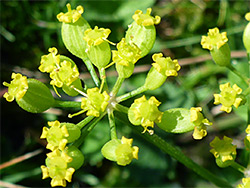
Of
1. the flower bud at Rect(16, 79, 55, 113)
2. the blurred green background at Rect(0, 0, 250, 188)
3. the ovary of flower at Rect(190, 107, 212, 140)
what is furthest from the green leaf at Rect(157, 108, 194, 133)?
the blurred green background at Rect(0, 0, 250, 188)

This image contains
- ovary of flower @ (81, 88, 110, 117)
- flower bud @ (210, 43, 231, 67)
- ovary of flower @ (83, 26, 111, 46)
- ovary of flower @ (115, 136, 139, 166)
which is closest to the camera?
ovary of flower @ (115, 136, 139, 166)

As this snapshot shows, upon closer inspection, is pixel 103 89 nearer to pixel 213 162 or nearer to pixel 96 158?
pixel 96 158

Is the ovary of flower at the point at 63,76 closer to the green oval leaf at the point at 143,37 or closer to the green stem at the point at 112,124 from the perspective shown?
the green stem at the point at 112,124

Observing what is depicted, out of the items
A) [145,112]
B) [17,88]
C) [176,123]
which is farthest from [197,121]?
[17,88]

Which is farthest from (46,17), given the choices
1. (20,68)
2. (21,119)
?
(21,119)

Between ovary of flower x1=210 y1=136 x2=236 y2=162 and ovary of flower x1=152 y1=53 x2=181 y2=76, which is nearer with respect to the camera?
ovary of flower x1=152 y1=53 x2=181 y2=76

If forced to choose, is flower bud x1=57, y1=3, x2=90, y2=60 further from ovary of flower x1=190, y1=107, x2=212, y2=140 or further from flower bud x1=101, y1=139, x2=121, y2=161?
ovary of flower x1=190, y1=107, x2=212, y2=140
